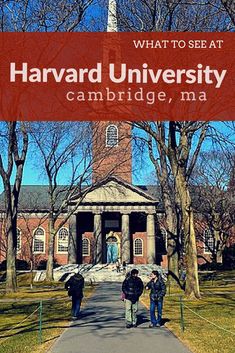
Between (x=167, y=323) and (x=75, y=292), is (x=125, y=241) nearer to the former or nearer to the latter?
(x=75, y=292)

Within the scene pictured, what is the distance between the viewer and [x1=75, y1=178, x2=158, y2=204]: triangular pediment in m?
55.5

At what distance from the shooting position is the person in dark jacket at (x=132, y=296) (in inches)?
535

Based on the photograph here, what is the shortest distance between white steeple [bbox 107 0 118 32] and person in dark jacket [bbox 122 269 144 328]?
10.2 meters

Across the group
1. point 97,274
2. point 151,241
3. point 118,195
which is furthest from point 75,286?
point 118,195

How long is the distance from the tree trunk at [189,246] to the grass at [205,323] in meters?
0.48

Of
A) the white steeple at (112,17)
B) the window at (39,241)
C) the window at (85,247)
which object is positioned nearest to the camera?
the white steeple at (112,17)

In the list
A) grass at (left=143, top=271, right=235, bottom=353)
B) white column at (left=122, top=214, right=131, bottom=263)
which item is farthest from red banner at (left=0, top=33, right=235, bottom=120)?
white column at (left=122, top=214, right=131, bottom=263)

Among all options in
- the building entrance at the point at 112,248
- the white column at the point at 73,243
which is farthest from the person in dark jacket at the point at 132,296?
the building entrance at the point at 112,248

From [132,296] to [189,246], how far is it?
782 centimetres

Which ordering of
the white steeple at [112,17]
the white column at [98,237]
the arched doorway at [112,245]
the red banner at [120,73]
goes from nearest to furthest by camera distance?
the red banner at [120,73]
the white steeple at [112,17]
the white column at [98,237]
the arched doorway at [112,245]

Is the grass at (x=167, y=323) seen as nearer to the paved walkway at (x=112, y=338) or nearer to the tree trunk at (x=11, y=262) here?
the paved walkway at (x=112, y=338)

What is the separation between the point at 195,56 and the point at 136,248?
51.3m

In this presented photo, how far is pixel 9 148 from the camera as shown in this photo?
85.8 feet

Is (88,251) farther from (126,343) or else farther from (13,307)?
(126,343)
